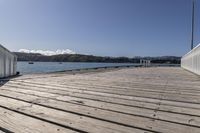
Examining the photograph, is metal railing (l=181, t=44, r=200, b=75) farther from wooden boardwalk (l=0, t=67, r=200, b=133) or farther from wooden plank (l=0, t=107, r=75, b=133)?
wooden plank (l=0, t=107, r=75, b=133)

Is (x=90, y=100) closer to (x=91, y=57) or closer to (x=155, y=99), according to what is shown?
(x=155, y=99)

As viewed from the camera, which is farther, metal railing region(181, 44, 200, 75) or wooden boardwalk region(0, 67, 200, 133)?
metal railing region(181, 44, 200, 75)

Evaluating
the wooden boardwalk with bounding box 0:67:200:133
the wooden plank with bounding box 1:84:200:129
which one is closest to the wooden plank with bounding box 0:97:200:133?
the wooden boardwalk with bounding box 0:67:200:133

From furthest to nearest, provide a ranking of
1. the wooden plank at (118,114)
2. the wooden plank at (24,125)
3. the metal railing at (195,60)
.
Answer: the metal railing at (195,60), the wooden plank at (118,114), the wooden plank at (24,125)

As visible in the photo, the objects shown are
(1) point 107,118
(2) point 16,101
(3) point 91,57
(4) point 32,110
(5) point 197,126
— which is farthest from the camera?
(3) point 91,57

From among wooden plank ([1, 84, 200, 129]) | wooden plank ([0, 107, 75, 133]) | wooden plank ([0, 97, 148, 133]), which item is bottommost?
wooden plank ([0, 107, 75, 133])

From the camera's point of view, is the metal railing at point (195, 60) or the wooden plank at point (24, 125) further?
the metal railing at point (195, 60)

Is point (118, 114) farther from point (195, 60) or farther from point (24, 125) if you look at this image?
point (195, 60)

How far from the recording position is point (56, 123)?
7.66 feet

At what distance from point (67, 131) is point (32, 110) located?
3.02 ft

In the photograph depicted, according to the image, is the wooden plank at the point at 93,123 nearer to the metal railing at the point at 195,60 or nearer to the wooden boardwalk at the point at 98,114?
the wooden boardwalk at the point at 98,114

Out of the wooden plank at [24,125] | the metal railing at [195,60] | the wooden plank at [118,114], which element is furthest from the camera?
the metal railing at [195,60]

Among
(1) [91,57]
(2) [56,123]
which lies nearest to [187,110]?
(2) [56,123]

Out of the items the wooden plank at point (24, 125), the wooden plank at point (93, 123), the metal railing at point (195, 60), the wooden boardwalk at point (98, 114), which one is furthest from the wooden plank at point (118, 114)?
the metal railing at point (195, 60)
